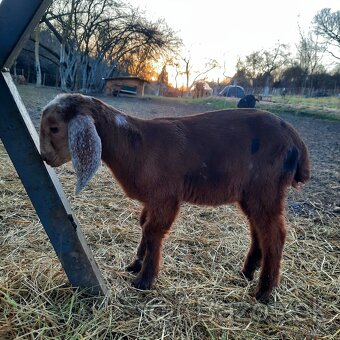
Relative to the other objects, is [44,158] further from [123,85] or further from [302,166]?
[123,85]

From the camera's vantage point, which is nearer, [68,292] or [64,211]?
[64,211]

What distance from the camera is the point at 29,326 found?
206 centimetres

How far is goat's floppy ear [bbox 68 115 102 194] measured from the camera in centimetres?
228

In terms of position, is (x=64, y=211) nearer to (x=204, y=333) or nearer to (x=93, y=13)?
(x=204, y=333)

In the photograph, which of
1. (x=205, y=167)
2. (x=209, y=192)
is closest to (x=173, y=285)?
(x=209, y=192)

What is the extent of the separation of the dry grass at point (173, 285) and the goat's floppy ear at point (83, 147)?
2.99 feet

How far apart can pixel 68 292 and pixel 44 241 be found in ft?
3.11

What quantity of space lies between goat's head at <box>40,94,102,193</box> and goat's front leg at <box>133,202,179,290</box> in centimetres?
69

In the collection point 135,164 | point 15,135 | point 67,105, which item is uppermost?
point 67,105

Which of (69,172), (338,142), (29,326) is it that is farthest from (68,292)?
(338,142)

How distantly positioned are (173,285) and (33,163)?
1600 mm

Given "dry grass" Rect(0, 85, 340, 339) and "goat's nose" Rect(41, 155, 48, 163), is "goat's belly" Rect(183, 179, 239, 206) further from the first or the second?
"goat's nose" Rect(41, 155, 48, 163)

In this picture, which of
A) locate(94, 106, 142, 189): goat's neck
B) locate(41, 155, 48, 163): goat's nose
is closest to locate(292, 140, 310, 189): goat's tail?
locate(94, 106, 142, 189): goat's neck

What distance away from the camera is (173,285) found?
2.72 metres
